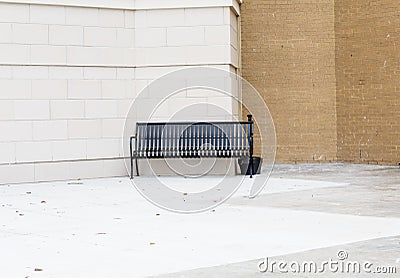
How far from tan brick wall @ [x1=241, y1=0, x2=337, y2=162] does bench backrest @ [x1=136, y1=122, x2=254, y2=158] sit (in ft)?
8.39

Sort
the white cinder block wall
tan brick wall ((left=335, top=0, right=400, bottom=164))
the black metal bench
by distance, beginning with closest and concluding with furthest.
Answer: the white cinder block wall < the black metal bench < tan brick wall ((left=335, top=0, right=400, bottom=164))

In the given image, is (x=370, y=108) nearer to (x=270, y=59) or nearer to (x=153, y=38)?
(x=270, y=59)

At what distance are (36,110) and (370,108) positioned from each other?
669cm

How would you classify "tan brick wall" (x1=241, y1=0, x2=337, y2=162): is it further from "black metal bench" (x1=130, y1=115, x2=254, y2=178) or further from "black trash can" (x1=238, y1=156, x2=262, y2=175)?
"black metal bench" (x1=130, y1=115, x2=254, y2=178)

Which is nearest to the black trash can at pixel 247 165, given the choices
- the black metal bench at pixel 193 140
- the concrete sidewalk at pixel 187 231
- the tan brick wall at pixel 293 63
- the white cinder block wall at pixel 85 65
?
the black metal bench at pixel 193 140

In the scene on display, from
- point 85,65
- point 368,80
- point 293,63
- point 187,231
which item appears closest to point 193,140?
point 85,65

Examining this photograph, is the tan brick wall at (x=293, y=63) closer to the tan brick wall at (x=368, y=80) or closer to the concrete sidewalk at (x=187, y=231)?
the tan brick wall at (x=368, y=80)

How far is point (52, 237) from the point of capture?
7.77m

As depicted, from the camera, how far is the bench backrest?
557 inches

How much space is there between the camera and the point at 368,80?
53.6ft

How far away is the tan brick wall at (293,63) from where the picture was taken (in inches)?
663

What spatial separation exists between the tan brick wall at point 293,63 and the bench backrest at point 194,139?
256 cm

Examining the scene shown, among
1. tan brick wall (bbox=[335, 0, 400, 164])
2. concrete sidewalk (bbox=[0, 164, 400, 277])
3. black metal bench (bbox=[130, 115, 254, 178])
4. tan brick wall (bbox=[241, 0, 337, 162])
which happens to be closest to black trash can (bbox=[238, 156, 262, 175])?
black metal bench (bbox=[130, 115, 254, 178])

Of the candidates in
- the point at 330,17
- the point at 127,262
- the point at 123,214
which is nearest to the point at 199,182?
the point at 123,214
